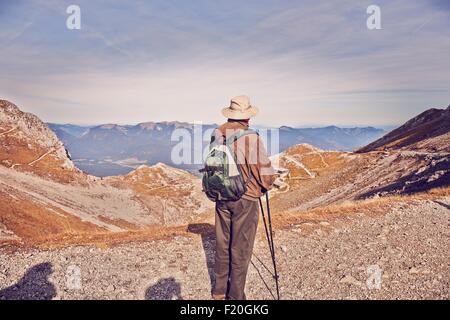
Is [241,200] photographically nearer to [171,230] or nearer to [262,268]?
[262,268]

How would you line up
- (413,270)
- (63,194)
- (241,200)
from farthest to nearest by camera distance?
(63,194) → (413,270) → (241,200)

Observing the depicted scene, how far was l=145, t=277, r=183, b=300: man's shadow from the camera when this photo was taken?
910 centimetres

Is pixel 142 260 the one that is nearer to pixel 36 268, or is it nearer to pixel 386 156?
pixel 36 268

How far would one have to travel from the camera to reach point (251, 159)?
8.24 m

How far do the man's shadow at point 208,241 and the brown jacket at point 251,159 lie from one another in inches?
132

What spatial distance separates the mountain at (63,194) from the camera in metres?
38.0

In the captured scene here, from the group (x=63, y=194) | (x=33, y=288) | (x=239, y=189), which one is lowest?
(x=63, y=194)

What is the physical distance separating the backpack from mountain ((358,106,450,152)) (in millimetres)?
57661

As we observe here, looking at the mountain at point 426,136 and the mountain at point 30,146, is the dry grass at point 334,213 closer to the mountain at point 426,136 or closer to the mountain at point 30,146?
the mountain at point 426,136

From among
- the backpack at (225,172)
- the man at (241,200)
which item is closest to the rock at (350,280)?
the man at (241,200)

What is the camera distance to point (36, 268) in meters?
10.7

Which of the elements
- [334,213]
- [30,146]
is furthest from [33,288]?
[30,146]

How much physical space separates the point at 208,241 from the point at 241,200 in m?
5.63
